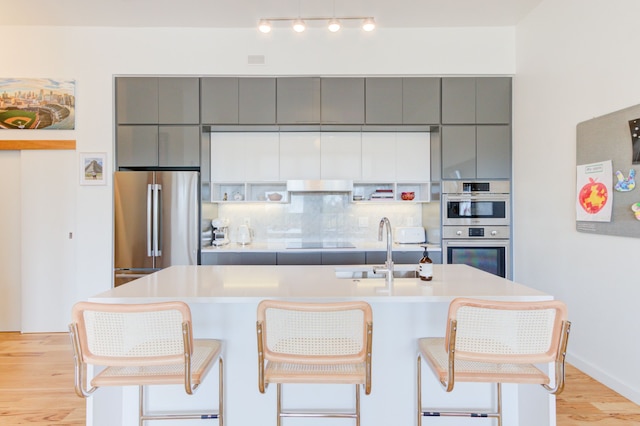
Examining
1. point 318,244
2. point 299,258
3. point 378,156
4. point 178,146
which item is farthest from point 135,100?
point 378,156

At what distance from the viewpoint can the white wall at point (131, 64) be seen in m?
3.89

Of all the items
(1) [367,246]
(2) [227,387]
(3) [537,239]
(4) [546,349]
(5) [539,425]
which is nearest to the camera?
(4) [546,349]

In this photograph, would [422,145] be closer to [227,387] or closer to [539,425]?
[539,425]

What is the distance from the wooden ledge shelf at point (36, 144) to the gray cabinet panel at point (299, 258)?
2.59 meters

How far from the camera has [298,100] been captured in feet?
13.0

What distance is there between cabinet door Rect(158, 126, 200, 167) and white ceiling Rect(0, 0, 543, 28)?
113cm

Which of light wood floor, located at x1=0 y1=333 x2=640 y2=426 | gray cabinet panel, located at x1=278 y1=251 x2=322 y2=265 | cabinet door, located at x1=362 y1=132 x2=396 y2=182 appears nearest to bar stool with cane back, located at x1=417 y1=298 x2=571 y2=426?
light wood floor, located at x1=0 y1=333 x2=640 y2=426

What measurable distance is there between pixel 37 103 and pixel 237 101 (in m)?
2.15

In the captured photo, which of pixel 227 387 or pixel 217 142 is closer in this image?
pixel 227 387

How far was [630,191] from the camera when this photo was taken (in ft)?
7.98

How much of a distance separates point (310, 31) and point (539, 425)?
3916 millimetres

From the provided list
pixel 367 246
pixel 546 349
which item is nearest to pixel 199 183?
pixel 367 246

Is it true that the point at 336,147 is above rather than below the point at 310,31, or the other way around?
below

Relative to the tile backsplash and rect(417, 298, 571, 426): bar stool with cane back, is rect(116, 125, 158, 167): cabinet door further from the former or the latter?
rect(417, 298, 571, 426): bar stool with cane back
